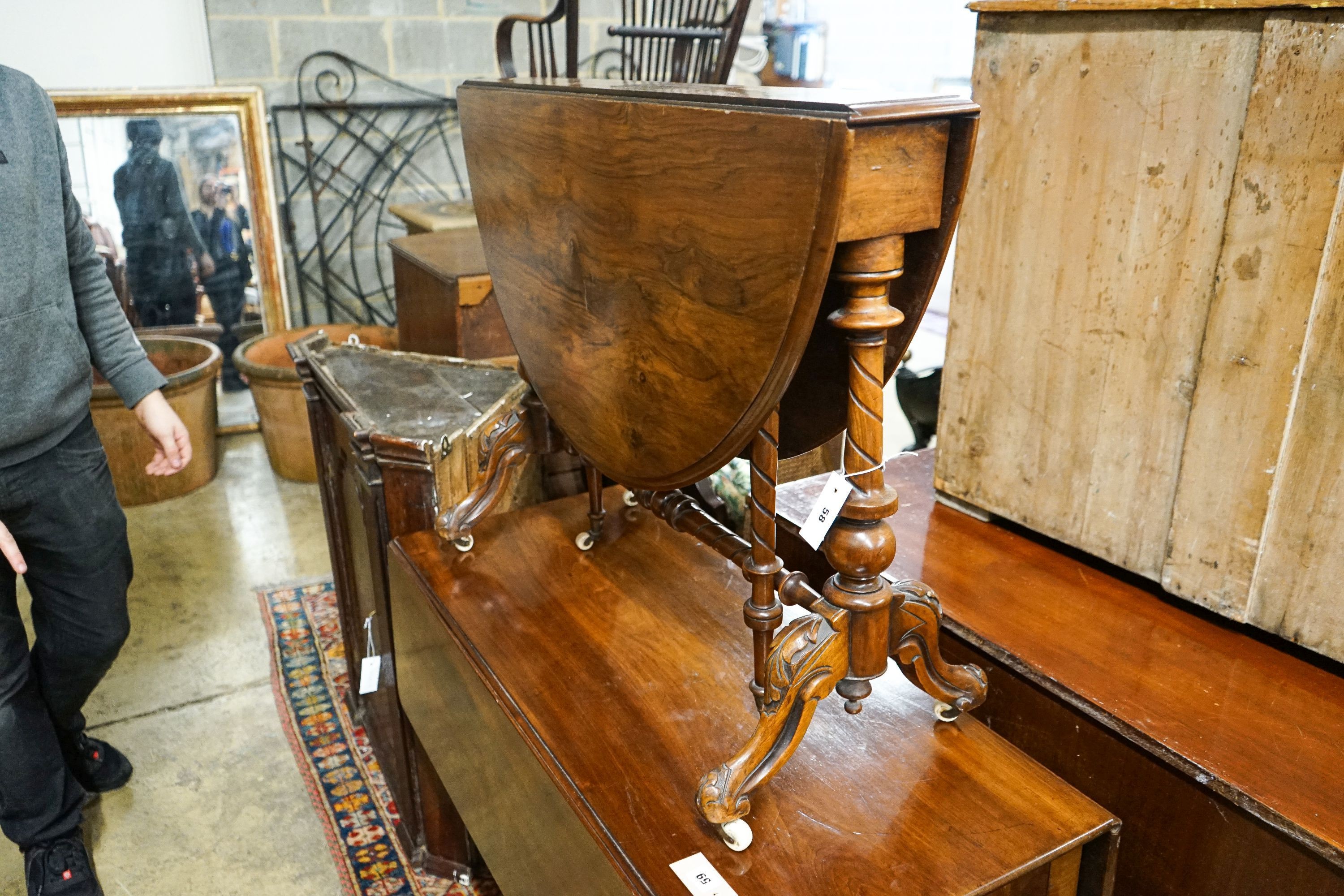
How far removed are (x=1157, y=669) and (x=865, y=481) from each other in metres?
0.52

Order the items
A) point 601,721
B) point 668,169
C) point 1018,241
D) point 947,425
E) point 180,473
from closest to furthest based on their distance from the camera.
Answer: point 668,169
point 601,721
point 1018,241
point 947,425
point 180,473

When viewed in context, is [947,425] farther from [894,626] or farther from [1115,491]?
[894,626]

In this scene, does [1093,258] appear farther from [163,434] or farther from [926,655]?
[163,434]

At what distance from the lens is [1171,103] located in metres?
1.22

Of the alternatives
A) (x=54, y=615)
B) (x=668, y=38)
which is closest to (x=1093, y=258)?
(x=668, y=38)

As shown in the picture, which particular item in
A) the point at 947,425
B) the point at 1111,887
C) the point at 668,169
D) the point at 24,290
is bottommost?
the point at 1111,887

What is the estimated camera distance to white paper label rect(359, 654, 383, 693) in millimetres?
1763

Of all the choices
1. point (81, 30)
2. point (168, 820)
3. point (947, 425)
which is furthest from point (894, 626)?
point (81, 30)

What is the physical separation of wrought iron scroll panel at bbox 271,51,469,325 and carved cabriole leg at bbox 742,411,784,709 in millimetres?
3121

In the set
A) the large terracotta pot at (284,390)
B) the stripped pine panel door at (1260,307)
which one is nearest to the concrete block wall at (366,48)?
the large terracotta pot at (284,390)

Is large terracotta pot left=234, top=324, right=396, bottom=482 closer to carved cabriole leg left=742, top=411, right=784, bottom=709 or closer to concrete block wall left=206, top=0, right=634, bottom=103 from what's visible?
concrete block wall left=206, top=0, right=634, bottom=103

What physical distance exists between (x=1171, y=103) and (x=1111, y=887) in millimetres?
885

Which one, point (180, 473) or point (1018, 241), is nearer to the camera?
point (1018, 241)

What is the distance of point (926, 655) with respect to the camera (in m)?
1.09
